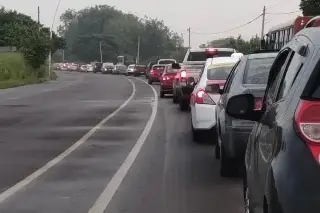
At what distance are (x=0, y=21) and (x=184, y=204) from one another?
110288 millimetres

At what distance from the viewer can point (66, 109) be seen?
2373cm

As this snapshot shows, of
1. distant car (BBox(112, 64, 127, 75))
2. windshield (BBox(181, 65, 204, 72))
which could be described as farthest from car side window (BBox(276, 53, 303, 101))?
distant car (BBox(112, 64, 127, 75))

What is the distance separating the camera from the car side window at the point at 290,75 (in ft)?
14.4

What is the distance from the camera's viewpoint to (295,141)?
3809 millimetres

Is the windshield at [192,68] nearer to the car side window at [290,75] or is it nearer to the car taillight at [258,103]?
the car taillight at [258,103]

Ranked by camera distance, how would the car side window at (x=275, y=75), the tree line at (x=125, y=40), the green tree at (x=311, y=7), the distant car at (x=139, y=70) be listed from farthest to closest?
1. the tree line at (x=125, y=40)
2. the distant car at (x=139, y=70)
3. the green tree at (x=311, y=7)
4. the car side window at (x=275, y=75)

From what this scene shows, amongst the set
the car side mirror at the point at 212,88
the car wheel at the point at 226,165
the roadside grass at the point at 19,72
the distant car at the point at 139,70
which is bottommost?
the distant car at the point at 139,70

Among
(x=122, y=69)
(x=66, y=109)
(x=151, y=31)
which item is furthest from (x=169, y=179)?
(x=151, y=31)

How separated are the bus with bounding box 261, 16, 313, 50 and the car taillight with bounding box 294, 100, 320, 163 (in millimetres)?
20470

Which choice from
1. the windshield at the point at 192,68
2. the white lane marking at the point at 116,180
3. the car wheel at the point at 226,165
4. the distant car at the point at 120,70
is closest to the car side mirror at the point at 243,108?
the white lane marking at the point at 116,180

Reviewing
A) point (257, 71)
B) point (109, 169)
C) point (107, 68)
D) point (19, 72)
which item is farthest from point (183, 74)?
point (107, 68)

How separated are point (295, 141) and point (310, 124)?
4.7 inches

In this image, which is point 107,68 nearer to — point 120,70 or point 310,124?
point 120,70

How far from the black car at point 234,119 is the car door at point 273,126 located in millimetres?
3547
